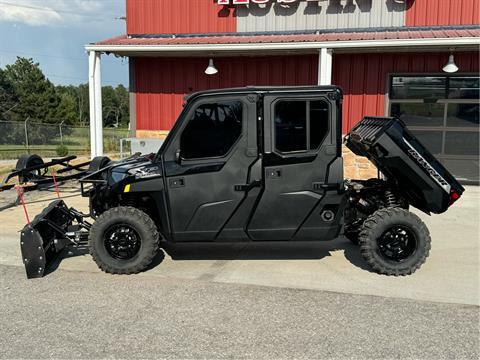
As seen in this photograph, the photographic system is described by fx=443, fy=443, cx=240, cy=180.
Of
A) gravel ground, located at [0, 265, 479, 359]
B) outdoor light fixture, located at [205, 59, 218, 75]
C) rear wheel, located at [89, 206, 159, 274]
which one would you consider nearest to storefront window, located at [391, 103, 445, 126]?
outdoor light fixture, located at [205, 59, 218, 75]

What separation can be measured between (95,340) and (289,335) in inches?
61.9

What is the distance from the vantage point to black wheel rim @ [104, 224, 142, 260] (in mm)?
4977

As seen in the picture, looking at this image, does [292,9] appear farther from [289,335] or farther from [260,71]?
[289,335]

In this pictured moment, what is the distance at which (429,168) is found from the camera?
16.3 ft

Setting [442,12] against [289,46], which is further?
[442,12]

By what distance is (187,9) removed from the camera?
1197cm

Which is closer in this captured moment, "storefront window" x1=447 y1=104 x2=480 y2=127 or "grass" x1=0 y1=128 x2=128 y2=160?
"storefront window" x1=447 y1=104 x2=480 y2=127

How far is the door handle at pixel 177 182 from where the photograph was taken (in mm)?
4926

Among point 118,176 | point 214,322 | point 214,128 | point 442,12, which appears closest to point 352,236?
point 214,128

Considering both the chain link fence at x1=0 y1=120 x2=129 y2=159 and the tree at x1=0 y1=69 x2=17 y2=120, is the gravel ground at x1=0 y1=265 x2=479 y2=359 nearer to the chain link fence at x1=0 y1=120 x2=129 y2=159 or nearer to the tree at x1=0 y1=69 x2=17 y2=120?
the chain link fence at x1=0 y1=120 x2=129 y2=159

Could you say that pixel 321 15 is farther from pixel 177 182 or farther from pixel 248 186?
pixel 177 182

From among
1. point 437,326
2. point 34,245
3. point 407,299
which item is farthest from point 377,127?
point 34,245

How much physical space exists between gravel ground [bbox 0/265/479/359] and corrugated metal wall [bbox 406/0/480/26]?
8707 mm

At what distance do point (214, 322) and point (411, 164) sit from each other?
277cm
